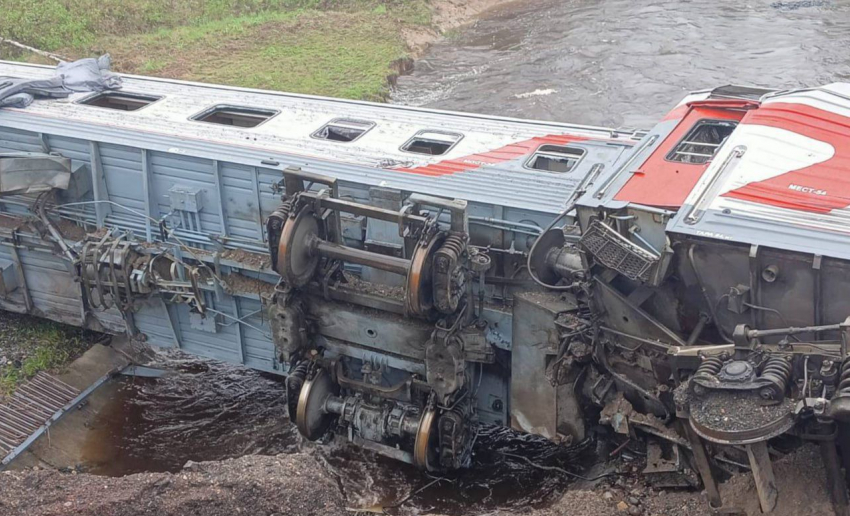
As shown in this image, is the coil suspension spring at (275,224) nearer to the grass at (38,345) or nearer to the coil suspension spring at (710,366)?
the coil suspension spring at (710,366)

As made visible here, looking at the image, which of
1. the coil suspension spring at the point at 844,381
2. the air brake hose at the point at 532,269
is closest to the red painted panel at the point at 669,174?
the air brake hose at the point at 532,269

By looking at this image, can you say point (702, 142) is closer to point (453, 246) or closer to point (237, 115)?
point (453, 246)

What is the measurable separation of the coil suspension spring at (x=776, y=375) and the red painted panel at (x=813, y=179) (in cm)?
124

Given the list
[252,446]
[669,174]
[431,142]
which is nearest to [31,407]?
[252,446]

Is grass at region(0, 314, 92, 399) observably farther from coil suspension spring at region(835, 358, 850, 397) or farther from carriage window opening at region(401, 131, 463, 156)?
coil suspension spring at region(835, 358, 850, 397)

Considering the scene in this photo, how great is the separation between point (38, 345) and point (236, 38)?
14095 millimetres

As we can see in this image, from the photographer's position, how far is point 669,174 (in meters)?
7.27

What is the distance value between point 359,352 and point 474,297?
4.04ft

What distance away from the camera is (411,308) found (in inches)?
297

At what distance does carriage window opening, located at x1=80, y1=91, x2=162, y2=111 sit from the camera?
1123 centimetres

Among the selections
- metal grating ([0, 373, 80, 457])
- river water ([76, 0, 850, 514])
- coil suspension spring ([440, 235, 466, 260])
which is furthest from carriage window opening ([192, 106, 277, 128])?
coil suspension spring ([440, 235, 466, 260])

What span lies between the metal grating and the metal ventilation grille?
6.43 m

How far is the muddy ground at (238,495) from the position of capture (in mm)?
6910

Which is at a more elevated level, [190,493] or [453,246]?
[453,246]
